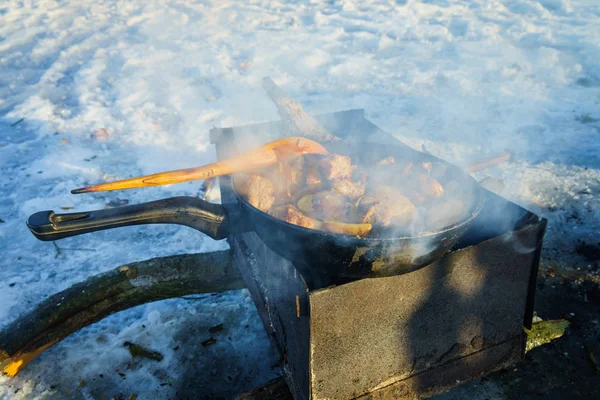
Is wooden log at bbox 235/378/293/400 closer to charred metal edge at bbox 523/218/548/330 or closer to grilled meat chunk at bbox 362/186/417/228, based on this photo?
grilled meat chunk at bbox 362/186/417/228

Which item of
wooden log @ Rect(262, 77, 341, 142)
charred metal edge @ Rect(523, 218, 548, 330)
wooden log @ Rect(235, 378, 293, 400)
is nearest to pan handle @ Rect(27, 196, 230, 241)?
wooden log @ Rect(235, 378, 293, 400)

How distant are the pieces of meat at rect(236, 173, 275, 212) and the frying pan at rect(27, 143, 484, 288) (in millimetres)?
100

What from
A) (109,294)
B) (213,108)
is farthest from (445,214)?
(213,108)

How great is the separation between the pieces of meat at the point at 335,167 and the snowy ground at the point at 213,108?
1638 mm

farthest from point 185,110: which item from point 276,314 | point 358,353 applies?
point 358,353

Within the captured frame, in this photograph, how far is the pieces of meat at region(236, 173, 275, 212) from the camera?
2.49m

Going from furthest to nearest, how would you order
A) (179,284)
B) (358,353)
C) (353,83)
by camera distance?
(353,83)
(179,284)
(358,353)

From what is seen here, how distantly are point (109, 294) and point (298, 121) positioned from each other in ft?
7.16

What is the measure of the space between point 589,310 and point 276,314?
101 inches

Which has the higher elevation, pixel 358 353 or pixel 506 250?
pixel 506 250

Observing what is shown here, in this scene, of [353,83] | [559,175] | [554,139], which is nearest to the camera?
[559,175]

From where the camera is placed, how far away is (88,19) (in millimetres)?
10672

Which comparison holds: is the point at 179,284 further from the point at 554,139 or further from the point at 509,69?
the point at 509,69

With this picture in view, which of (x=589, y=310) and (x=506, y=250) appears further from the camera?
(x=589, y=310)
